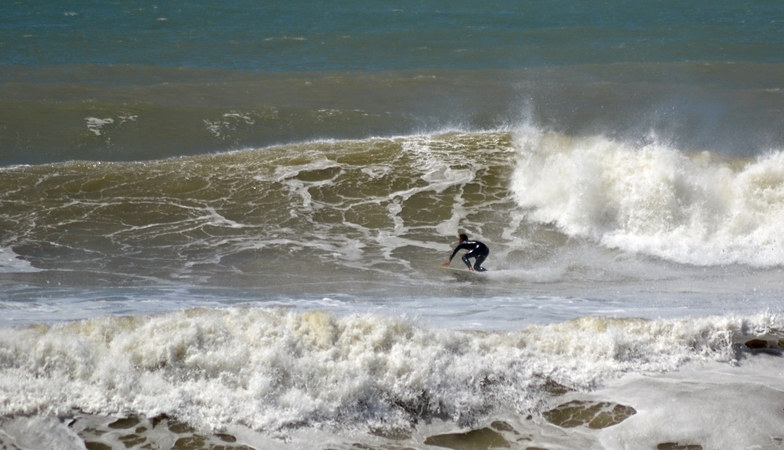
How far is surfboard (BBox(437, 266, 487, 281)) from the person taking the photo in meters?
11.6

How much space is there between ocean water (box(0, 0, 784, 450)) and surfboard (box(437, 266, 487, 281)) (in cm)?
11

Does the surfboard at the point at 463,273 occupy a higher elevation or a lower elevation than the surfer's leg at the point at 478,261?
lower

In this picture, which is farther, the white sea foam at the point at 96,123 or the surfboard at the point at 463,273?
the white sea foam at the point at 96,123

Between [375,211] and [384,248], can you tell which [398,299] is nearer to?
[384,248]

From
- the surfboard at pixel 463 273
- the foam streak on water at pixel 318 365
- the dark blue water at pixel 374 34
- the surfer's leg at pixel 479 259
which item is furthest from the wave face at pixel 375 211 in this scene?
the dark blue water at pixel 374 34

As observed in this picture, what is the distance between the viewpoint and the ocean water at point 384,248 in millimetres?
6691

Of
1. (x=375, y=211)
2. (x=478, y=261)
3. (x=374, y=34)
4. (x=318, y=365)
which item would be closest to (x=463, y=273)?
(x=478, y=261)

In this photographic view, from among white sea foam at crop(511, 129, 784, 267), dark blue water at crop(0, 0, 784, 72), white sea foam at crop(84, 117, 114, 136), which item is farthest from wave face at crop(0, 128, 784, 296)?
dark blue water at crop(0, 0, 784, 72)

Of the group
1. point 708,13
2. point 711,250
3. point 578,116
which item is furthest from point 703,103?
point 708,13

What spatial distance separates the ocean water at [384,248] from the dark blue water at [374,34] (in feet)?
1.59

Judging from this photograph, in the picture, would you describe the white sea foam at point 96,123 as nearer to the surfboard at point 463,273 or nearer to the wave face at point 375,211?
the wave face at point 375,211

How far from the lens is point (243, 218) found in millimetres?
14062

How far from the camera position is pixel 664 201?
1427 centimetres

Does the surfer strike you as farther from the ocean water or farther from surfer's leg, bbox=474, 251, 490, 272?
the ocean water
